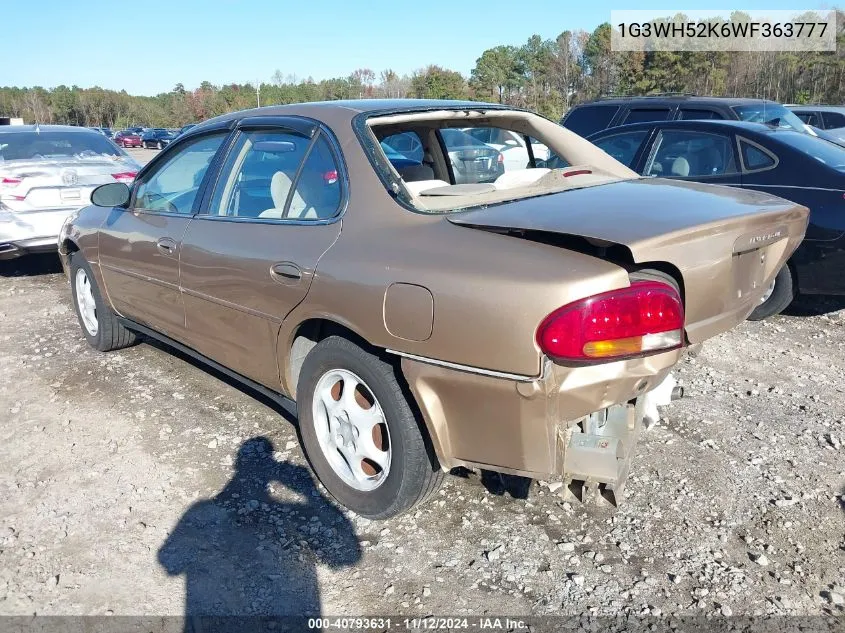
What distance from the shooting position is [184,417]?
3930 mm

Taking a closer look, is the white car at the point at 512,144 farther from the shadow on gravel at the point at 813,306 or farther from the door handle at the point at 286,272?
the shadow on gravel at the point at 813,306

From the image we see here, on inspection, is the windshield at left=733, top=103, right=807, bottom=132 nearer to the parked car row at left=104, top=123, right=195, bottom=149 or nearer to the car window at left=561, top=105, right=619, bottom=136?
the car window at left=561, top=105, right=619, bottom=136

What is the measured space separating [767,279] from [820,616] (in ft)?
4.33

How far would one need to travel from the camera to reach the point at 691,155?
19.5 feet

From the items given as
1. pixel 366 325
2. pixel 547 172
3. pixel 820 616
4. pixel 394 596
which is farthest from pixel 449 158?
pixel 820 616

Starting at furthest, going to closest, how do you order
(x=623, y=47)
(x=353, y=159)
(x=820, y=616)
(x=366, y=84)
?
(x=366, y=84)
(x=623, y=47)
(x=353, y=159)
(x=820, y=616)

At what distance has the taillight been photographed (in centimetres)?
214

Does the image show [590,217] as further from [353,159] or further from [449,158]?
[449,158]

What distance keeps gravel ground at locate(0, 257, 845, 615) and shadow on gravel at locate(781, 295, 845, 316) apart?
1.59 meters

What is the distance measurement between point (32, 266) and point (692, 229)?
26.3ft

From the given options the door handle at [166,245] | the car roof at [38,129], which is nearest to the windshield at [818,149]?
the door handle at [166,245]

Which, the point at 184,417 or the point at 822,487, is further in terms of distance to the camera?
the point at 184,417

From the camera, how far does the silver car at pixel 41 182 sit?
22.5ft

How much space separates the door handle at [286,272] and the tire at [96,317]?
2.23 meters
